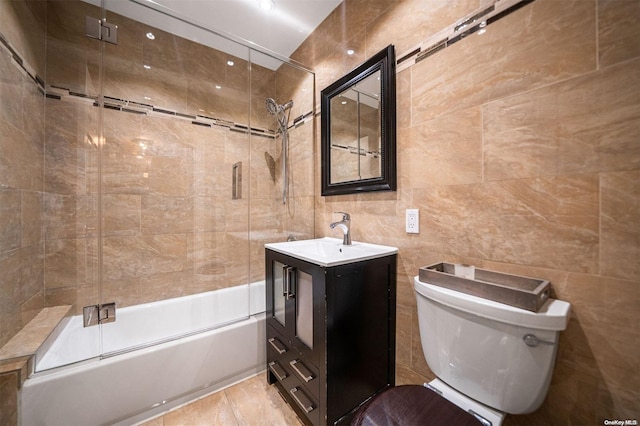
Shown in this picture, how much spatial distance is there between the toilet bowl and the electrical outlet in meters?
0.36

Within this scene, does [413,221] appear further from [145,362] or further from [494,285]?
[145,362]

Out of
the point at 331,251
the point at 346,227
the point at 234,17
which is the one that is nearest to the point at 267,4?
the point at 234,17

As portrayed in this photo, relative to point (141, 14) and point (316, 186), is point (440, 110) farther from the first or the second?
point (141, 14)

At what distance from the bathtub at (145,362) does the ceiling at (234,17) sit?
195cm

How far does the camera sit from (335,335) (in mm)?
1031

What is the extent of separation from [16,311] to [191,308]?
88 cm

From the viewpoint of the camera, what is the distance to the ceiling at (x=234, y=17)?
5.08 ft

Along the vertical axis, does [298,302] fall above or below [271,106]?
below

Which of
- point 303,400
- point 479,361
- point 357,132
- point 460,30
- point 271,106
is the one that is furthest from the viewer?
point 271,106

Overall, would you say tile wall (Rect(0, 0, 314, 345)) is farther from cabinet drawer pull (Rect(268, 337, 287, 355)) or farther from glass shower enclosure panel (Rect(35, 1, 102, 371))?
cabinet drawer pull (Rect(268, 337, 287, 355))

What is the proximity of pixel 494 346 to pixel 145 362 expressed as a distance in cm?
165

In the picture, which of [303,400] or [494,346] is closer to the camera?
[494,346]

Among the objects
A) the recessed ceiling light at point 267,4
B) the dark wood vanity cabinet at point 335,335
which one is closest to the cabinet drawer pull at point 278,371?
the dark wood vanity cabinet at point 335,335

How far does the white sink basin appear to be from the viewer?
1073 mm
